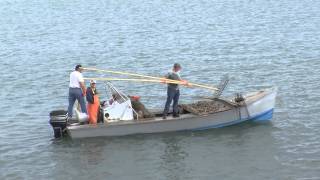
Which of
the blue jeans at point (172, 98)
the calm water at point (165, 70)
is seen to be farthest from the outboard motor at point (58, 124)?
the blue jeans at point (172, 98)

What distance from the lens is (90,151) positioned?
64.6 feet

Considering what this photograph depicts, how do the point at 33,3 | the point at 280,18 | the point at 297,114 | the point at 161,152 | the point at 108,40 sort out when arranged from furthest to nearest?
the point at 33,3, the point at 280,18, the point at 108,40, the point at 297,114, the point at 161,152

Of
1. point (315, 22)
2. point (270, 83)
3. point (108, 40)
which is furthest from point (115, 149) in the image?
point (315, 22)

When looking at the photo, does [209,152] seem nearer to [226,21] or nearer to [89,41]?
[89,41]

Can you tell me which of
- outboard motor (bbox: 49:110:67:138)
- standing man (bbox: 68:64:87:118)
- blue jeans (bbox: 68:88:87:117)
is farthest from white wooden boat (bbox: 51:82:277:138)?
standing man (bbox: 68:64:87:118)

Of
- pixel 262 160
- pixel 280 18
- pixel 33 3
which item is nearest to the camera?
pixel 262 160

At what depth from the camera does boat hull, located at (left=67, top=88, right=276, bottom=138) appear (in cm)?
2047

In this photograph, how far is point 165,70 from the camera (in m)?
31.4

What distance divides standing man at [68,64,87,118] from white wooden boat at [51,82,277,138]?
832mm

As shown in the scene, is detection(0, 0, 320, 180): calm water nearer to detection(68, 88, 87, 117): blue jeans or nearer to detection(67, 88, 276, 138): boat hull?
detection(67, 88, 276, 138): boat hull

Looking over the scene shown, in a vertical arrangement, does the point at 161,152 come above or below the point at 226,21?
below

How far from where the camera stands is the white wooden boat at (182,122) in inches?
806

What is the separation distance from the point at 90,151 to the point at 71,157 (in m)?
0.74

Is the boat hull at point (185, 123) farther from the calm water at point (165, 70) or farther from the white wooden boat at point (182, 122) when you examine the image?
the calm water at point (165, 70)
